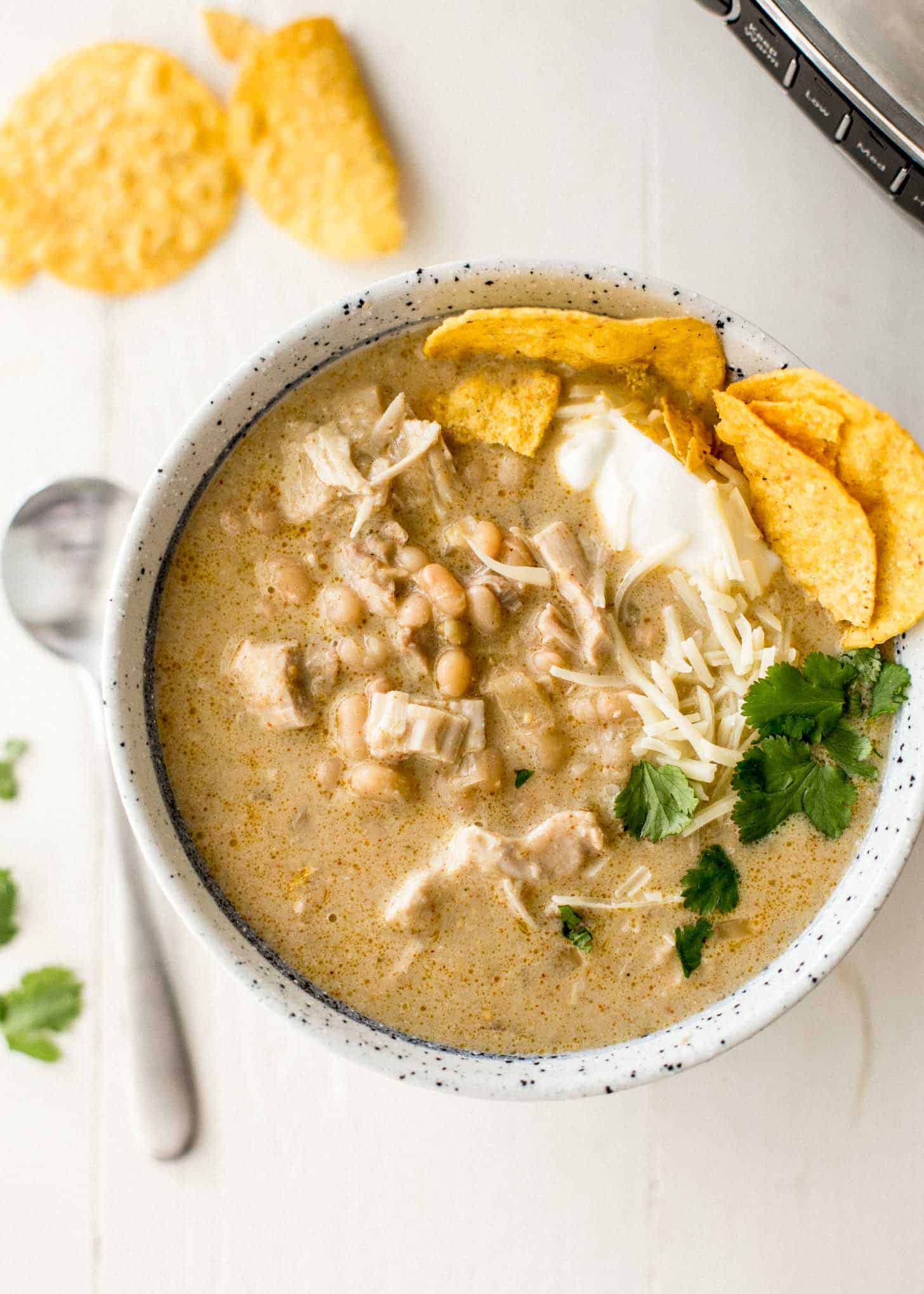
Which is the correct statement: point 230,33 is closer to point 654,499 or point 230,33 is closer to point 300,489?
point 300,489

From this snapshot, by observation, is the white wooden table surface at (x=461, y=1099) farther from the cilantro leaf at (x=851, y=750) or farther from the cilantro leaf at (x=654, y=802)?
the cilantro leaf at (x=654, y=802)

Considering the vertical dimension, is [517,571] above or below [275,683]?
above

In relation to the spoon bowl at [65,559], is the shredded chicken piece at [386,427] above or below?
above

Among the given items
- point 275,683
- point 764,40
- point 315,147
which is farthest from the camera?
point 315,147

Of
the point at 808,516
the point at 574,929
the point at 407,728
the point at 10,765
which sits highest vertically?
the point at 808,516

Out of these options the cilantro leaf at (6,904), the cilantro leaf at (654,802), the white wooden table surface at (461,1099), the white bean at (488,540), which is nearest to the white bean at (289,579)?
the white bean at (488,540)

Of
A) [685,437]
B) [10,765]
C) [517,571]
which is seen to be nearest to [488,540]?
[517,571]
